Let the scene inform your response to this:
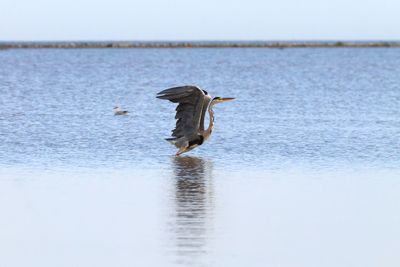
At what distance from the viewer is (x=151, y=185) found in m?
13.5

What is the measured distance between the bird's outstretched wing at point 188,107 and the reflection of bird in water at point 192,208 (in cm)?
73

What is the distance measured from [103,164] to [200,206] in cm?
387

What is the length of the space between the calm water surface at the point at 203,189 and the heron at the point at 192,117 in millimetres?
243

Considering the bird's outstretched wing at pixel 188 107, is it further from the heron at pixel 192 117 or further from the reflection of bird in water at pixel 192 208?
the reflection of bird in water at pixel 192 208

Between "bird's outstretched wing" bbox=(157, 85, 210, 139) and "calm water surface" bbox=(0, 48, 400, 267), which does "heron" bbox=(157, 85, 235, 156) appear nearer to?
"bird's outstretched wing" bbox=(157, 85, 210, 139)

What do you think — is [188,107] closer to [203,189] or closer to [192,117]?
[192,117]

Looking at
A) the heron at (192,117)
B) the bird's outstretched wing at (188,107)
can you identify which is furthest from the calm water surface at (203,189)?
the bird's outstretched wing at (188,107)

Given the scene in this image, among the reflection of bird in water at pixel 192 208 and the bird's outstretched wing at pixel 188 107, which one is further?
the bird's outstretched wing at pixel 188 107

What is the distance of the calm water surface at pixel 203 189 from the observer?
954 centimetres

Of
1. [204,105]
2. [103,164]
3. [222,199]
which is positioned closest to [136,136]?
[204,105]

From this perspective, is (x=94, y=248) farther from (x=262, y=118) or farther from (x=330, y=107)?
(x=330, y=107)

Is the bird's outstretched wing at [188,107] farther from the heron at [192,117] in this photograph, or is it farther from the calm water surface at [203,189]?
the calm water surface at [203,189]

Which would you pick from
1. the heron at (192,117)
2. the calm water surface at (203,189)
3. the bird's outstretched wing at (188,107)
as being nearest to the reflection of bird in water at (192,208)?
the calm water surface at (203,189)

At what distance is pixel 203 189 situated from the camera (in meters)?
13.2
